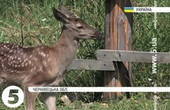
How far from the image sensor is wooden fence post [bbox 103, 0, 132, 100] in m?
9.57

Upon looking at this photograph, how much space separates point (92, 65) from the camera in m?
9.74

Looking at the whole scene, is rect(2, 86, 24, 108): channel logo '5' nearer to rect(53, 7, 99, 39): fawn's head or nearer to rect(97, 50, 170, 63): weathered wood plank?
rect(53, 7, 99, 39): fawn's head

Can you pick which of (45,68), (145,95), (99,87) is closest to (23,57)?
(45,68)

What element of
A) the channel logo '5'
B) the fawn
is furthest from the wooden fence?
the channel logo '5'

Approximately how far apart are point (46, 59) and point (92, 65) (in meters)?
1.23

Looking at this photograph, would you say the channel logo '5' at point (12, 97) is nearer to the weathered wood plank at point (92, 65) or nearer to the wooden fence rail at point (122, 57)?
the weathered wood plank at point (92, 65)

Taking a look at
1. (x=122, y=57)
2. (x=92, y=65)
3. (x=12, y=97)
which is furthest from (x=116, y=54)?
(x=12, y=97)

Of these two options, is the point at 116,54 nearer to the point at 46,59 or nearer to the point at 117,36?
the point at 117,36

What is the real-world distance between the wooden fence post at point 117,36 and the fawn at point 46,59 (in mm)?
1036

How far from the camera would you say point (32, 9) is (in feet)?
41.5

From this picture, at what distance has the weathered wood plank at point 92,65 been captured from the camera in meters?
9.67

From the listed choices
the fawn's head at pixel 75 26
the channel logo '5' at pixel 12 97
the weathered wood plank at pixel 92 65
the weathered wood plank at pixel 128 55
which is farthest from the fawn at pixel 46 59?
the weathered wood plank at pixel 92 65

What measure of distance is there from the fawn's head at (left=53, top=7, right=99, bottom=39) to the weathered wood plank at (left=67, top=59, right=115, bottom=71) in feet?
3.66

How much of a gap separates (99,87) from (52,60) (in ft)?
3.97
